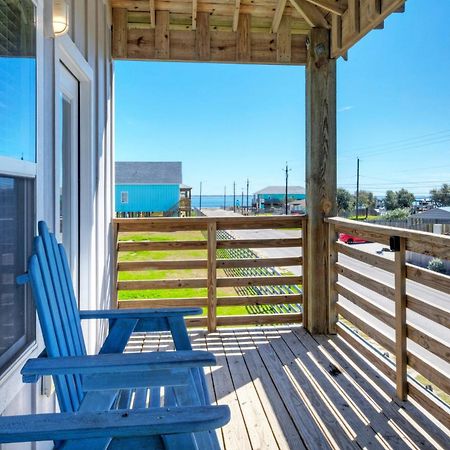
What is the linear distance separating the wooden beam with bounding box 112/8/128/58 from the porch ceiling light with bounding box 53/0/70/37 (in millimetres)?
1751

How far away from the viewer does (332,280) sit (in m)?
3.38

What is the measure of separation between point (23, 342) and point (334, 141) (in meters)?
2.79

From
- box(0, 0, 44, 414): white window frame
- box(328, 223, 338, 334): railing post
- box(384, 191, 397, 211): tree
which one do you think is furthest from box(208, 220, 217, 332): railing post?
box(384, 191, 397, 211): tree

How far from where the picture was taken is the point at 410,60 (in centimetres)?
1552

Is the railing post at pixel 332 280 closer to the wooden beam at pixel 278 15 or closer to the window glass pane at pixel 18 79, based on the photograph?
the wooden beam at pixel 278 15

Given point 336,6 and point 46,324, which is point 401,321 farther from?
point 336,6

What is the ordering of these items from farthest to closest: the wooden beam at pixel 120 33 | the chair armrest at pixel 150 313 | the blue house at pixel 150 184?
the blue house at pixel 150 184 < the wooden beam at pixel 120 33 < the chair armrest at pixel 150 313

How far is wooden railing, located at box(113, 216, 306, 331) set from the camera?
3.42m

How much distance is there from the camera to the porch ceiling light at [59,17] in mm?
1591

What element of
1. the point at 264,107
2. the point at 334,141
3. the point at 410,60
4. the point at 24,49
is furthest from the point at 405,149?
the point at 24,49

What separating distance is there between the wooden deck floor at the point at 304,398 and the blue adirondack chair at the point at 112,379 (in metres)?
0.78

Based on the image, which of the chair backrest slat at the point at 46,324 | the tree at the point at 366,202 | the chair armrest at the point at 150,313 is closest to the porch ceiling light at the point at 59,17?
the chair backrest slat at the point at 46,324

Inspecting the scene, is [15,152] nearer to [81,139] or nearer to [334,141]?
[81,139]

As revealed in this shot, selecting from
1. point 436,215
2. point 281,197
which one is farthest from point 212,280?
point 281,197
